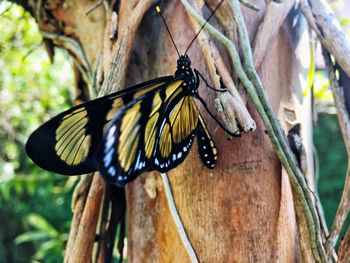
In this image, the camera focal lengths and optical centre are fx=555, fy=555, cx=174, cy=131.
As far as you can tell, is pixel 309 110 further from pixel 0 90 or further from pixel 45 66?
pixel 0 90

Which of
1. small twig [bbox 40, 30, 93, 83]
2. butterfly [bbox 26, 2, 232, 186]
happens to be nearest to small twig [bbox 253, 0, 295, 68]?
butterfly [bbox 26, 2, 232, 186]

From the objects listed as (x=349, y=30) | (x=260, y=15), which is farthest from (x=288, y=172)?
(x=349, y=30)

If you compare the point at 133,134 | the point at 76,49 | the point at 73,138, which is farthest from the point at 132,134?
the point at 76,49

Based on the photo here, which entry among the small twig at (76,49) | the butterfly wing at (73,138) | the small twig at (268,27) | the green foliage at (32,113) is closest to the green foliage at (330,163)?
the green foliage at (32,113)

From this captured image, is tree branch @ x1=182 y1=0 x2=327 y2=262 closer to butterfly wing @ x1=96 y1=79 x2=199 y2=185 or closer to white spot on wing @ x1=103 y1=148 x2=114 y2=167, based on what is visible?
butterfly wing @ x1=96 y1=79 x2=199 y2=185

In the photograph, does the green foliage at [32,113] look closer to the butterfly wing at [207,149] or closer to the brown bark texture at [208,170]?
the brown bark texture at [208,170]

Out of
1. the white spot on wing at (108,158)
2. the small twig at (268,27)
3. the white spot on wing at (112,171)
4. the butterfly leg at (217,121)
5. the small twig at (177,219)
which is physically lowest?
the small twig at (177,219)

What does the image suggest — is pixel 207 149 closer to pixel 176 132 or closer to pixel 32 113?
pixel 176 132
